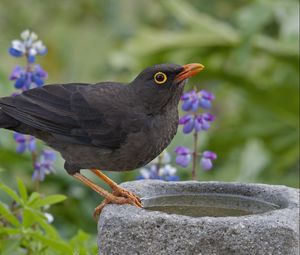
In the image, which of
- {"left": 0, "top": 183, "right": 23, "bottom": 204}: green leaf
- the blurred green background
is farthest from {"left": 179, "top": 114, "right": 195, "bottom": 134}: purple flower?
the blurred green background

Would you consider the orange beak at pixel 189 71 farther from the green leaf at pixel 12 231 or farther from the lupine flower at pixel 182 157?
the green leaf at pixel 12 231

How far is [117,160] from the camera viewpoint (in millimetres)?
4012

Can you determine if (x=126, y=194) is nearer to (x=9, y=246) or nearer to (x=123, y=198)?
(x=123, y=198)

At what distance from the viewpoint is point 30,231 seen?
4.21 m

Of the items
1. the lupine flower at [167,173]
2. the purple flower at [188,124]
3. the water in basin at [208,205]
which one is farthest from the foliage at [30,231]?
the purple flower at [188,124]

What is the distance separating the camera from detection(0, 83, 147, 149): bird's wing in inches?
159

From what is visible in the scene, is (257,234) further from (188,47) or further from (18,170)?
(188,47)

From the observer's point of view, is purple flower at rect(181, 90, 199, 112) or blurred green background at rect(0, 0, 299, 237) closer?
purple flower at rect(181, 90, 199, 112)

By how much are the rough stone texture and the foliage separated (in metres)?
0.52

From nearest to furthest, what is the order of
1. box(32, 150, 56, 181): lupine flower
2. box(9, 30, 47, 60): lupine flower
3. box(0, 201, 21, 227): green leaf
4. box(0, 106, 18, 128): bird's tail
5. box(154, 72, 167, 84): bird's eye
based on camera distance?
box(154, 72, 167, 84): bird's eye < box(0, 201, 21, 227): green leaf < box(0, 106, 18, 128): bird's tail < box(9, 30, 47, 60): lupine flower < box(32, 150, 56, 181): lupine flower

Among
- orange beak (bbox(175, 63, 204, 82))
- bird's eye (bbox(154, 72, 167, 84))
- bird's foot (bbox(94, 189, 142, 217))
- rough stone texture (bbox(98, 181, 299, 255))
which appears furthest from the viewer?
bird's eye (bbox(154, 72, 167, 84))

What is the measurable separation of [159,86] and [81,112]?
405 mm

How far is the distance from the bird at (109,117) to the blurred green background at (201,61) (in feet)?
7.56

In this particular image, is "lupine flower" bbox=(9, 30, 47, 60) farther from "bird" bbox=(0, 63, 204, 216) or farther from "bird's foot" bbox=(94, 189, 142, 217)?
"bird's foot" bbox=(94, 189, 142, 217)
